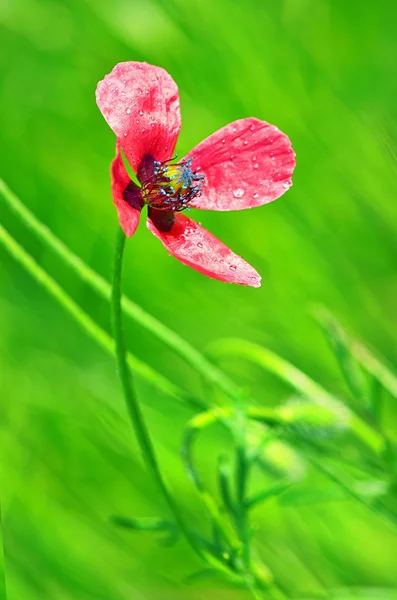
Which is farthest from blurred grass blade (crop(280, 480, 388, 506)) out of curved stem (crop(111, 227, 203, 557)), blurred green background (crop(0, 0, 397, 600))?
curved stem (crop(111, 227, 203, 557))

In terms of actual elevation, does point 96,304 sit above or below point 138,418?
above

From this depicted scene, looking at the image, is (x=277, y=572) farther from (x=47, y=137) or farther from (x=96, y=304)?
(x=47, y=137)

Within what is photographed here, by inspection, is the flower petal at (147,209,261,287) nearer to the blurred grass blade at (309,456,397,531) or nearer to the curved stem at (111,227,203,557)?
the curved stem at (111,227,203,557)

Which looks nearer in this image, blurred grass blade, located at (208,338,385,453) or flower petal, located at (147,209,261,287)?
flower petal, located at (147,209,261,287)

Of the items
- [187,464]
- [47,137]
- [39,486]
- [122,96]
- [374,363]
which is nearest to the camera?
[122,96]

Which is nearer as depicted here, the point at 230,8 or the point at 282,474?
the point at 282,474

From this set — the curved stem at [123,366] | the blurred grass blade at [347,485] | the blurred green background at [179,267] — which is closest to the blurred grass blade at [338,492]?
the blurred grass blade at [347,485]

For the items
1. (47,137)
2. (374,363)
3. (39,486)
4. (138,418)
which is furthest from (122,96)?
(47,137)
